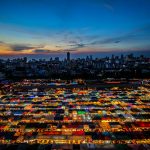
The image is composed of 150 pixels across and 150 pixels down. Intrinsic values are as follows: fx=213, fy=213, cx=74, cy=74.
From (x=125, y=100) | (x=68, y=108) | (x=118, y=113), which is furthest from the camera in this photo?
(x=125, y=100)

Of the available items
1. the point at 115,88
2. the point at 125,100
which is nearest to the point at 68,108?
the point at 125,100

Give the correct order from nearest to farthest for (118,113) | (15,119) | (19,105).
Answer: (15,119)
(118,113)
(19,105)

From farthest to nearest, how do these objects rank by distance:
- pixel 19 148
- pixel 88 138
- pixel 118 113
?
pixel 118 113
pixel 88 138
pixel 19 148

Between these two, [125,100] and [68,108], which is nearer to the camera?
[68,108]

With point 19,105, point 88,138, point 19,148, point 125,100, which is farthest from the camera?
point 125,100

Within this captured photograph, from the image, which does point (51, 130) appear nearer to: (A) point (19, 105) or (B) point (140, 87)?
(A) point (19, 105)

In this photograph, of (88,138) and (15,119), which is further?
(15,119)

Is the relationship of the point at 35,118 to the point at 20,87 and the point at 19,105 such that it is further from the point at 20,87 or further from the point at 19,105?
the point at 20,87

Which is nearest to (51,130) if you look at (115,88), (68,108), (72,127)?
(72,127)
